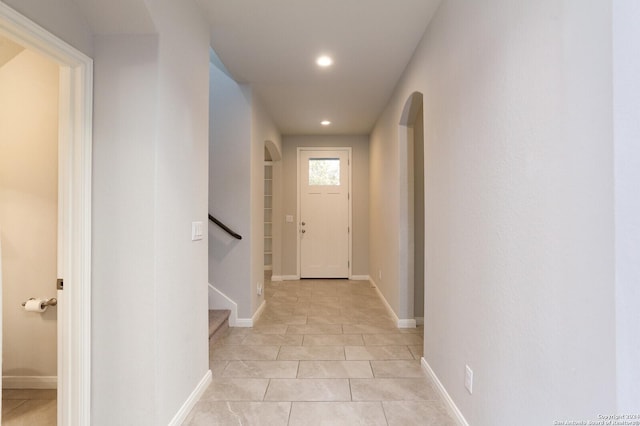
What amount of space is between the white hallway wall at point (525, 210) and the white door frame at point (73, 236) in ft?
6.35

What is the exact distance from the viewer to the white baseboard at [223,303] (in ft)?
12.0

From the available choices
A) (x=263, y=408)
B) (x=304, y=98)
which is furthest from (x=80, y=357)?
(x=304, y=98)

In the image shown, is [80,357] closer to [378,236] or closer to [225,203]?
[225,203]

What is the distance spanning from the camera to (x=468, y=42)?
1.80 meters

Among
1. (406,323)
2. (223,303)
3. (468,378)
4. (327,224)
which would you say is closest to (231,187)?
(223,303)

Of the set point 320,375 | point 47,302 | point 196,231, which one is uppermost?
point 196,231

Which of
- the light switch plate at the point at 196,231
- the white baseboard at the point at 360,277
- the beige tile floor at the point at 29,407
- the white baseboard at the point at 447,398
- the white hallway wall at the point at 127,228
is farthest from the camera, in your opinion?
the white baseboard at the point at 360,277

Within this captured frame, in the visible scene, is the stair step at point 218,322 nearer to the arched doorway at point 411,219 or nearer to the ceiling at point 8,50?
the arched doorway at point 411,219

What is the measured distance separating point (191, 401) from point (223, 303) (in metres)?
1.56

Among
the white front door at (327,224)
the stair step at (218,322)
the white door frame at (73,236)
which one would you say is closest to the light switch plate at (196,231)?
the white door frame at (73,236)

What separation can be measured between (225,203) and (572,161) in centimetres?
Result: 320

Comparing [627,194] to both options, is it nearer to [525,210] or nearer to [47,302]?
[525,210]

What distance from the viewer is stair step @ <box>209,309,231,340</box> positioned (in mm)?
3115

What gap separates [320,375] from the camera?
8.43 feet
